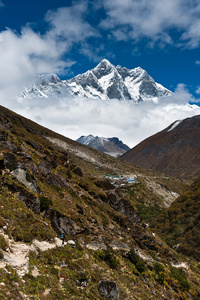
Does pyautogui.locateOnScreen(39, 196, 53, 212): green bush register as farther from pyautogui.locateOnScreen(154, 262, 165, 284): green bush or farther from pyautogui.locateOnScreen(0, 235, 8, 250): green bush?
pyautogui.locateOnScreen(154, 262, 165, 284): green bush

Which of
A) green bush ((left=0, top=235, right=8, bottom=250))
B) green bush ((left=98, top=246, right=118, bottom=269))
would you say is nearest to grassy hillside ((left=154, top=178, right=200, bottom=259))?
green bush ((left=98, top=246, right=118, bottom=269))

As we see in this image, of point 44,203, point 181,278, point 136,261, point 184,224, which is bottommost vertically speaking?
point 181,278

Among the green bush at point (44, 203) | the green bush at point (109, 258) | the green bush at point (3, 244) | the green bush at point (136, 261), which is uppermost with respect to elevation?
the green bush at point (44, 203)

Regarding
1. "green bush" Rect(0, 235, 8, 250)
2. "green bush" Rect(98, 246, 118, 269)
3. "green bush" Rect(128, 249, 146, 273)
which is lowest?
"green bush" Rect(128, 249, 146, 273)

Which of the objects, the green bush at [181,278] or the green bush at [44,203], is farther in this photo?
the green bush at [181,278]

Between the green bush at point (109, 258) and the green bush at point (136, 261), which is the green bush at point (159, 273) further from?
the green bush at point (109, 258)

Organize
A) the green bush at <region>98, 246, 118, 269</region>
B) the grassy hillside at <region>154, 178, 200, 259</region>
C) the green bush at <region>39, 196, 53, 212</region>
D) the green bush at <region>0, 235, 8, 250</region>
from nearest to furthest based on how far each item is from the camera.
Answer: the green bush at <region>0, 235, 8, 250</region>
the green bush at <region>98, 246, 118, 269</region>
the green bush at <region>39, 196, 53, 212</region>
the grassy hillside at <region>154, 178, 200, 259</region>

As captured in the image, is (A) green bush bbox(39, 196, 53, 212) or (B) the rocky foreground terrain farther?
(A) green bush bbox(39, 196, 53, 212)

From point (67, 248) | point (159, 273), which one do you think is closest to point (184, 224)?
point (159, 273)

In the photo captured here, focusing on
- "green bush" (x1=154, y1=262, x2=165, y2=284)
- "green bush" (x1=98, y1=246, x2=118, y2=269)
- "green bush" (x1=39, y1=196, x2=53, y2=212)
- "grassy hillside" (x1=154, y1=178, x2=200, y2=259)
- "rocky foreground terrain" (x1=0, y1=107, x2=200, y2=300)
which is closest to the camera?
"rocky foreground terrain" (x1=0, y1=107, x2=200, y2=300)

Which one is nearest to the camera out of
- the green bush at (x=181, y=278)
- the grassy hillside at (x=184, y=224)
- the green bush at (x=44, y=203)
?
the green bush at (x=44, y=203)

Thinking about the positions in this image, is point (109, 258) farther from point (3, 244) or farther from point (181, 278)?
point (181, 278)

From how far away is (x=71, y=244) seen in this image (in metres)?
24.4

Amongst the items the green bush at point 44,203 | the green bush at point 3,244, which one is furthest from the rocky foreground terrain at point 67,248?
the green bush at point 3,244
